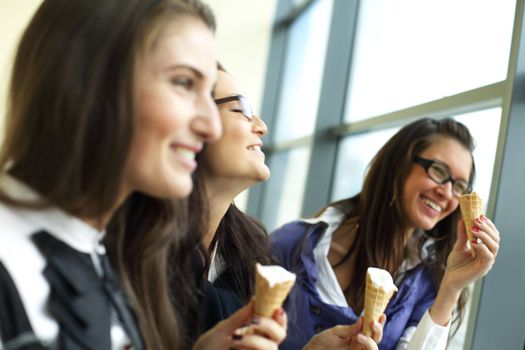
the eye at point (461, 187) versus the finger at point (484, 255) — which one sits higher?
the eye at point (461, 187)

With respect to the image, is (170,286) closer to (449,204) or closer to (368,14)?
(449,204)

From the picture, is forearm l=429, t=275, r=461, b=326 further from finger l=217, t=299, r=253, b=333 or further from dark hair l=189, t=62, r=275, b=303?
finger l=217, t=299, r=253, b=333

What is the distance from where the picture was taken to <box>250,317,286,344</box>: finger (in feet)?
4.61

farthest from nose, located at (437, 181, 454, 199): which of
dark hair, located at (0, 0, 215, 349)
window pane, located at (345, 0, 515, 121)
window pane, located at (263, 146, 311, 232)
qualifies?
window pane, located at (263, 146, 311, 232)

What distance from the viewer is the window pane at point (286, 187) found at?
6375 millimetres

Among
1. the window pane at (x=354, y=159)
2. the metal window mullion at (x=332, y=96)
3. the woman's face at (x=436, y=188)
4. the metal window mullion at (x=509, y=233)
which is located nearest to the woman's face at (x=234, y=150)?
the woman's face at (x=436, y=188)

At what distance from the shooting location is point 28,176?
1262mm

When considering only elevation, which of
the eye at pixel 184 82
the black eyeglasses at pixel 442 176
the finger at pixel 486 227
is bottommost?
the finger at pixel 486 227

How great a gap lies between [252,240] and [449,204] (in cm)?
96

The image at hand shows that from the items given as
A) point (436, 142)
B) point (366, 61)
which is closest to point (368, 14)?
point (366, 61)

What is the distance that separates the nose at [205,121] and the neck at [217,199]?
671mm

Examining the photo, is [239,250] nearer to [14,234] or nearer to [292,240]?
[292,240]

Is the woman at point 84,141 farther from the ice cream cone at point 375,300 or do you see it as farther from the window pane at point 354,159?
the window pane at point 354,159

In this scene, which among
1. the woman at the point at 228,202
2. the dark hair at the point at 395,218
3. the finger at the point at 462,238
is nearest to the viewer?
the woman at the point at 228,202
